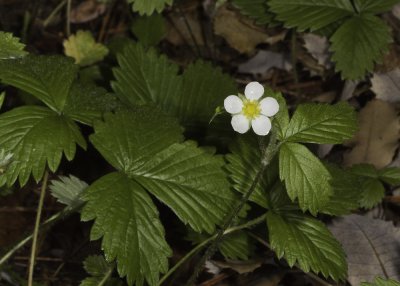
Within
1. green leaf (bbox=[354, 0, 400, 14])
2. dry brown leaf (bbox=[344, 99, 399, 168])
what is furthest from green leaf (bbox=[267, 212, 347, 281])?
green leaf (bbox=[354, 0, 400, 14])

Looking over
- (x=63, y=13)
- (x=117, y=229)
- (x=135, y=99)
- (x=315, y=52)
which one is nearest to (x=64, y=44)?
(x=63, y=13)

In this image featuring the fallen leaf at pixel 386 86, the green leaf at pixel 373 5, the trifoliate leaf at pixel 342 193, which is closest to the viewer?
the trifoliate leaf at pixel 342 193

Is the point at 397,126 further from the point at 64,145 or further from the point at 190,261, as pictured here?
the point at 64,145

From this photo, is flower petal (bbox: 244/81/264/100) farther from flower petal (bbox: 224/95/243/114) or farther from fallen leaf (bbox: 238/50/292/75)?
fallen leaf (bbox: 238/50/292/75)

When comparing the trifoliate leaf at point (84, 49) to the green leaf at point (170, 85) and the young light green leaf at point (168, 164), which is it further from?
the young light green leaf at point (168, 164)

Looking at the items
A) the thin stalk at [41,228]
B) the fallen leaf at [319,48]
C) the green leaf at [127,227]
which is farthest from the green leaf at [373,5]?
the thin stalk at [41,228]
